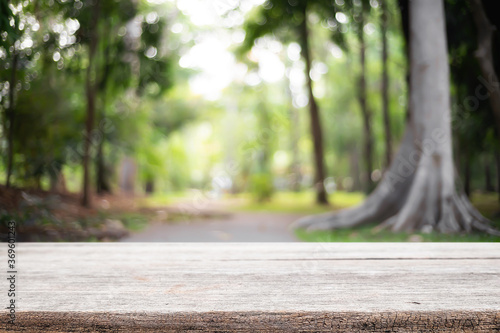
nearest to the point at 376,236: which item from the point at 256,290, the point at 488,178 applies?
the point at 488,178

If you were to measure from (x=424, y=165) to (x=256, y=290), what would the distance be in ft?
14.1

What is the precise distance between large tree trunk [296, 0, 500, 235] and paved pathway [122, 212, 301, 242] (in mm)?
765

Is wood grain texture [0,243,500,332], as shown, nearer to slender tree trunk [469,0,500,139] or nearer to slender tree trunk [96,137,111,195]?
slender tree trunk [469,0,500,139]

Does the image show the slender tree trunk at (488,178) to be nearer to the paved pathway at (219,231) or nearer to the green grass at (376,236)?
the green grass at (376,236)

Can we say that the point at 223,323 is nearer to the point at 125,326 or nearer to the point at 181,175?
the point at 125,326

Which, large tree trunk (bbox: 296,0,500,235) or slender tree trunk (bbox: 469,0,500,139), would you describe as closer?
large tree trunk (bbox: 296,0,500,235)

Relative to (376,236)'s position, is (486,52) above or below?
above

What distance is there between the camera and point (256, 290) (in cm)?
109

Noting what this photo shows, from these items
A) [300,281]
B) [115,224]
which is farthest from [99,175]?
[300,281]

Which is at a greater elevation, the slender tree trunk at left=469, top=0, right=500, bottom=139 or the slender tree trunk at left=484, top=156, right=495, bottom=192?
the slender tree trunk at left=469, top=0, right=500, bottom=139

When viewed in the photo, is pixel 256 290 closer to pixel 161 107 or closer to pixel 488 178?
pixel 488 178

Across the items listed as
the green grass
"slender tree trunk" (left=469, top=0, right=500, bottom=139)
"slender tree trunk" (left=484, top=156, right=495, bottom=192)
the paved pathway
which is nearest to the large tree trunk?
the green grass

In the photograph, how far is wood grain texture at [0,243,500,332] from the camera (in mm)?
950

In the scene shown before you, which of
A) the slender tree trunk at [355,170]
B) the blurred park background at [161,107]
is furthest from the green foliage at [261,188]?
the slender tree trunk at [355,170]
